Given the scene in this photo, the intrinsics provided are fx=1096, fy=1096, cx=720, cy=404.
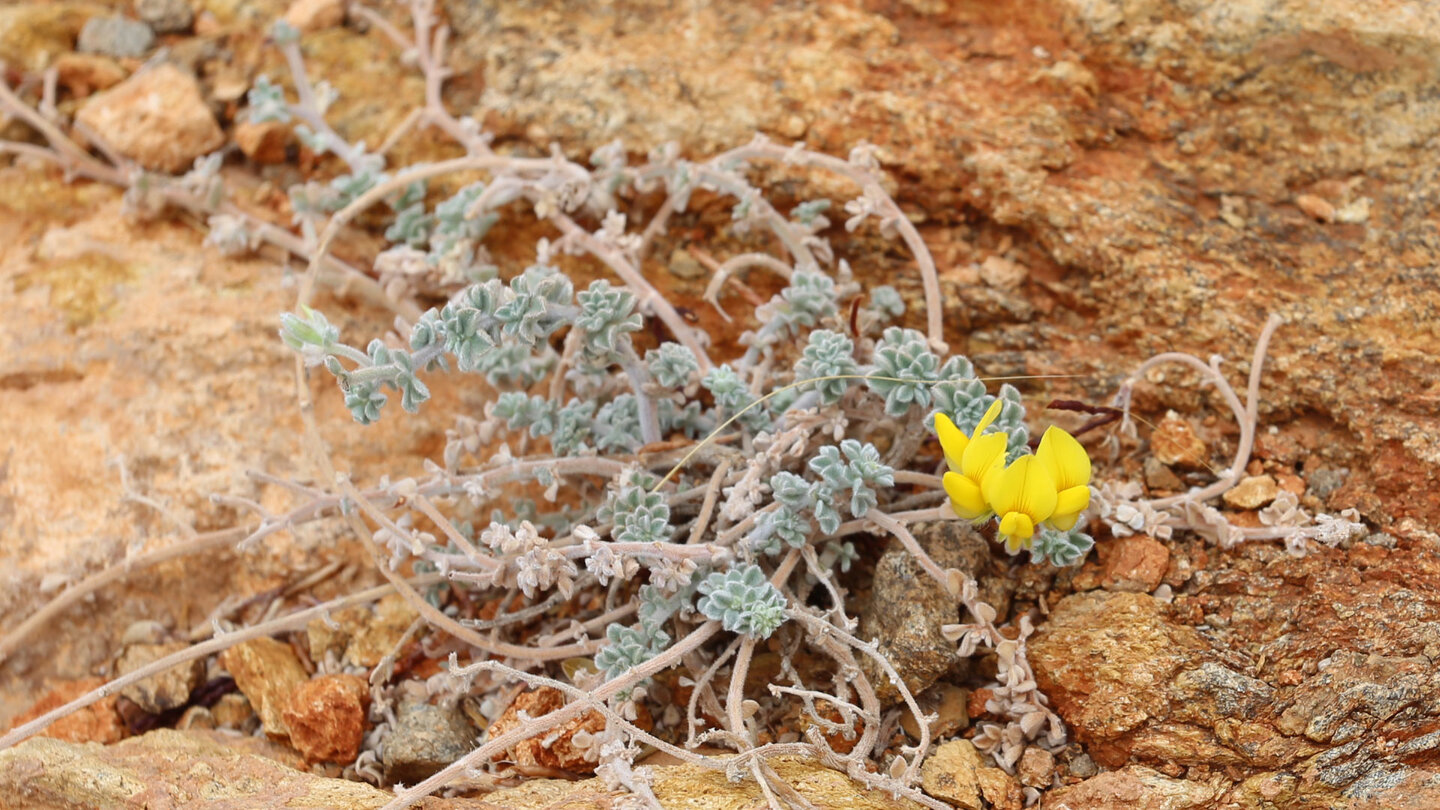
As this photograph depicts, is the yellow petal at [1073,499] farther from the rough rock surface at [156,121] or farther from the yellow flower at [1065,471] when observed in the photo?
the rough rock surface at [156,121]

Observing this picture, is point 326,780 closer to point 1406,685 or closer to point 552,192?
point 552,192

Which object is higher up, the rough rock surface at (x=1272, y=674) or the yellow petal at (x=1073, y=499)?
the yellow petal at (x=1073, y=499)

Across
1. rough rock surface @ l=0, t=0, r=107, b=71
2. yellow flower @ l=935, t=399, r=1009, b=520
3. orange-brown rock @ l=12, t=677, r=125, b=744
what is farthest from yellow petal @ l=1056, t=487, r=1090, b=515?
rough rock surface @ l=0, t=0, r=107, b=71

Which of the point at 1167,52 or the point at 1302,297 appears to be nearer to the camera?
the point at 1302,297

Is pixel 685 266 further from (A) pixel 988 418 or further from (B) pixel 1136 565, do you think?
(B) pixel 1136 565

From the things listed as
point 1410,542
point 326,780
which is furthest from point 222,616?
point 1410,542

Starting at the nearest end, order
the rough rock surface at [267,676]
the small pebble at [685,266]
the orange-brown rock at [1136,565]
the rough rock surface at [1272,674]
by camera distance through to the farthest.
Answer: the rough rock surface at [1272,674]
the orange-brown rock at [1136,565]
the rough rock surface at [267,676]
the small pebble at [685,266]

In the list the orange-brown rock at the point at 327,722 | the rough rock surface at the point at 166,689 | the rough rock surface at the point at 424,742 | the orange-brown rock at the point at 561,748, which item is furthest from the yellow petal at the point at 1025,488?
the rough rock surface at the point at 166,689
